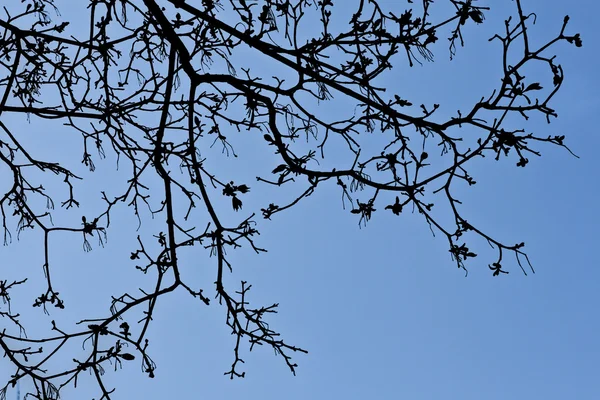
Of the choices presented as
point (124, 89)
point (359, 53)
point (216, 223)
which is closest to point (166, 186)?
point (216, 223)

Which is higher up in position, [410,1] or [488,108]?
[410,1]

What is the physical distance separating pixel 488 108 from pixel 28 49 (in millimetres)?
3938

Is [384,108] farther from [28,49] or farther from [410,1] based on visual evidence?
[28,49]

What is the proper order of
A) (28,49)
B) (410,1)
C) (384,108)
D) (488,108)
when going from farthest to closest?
(28,49) → (410,1) → (384,108) → (488,108)

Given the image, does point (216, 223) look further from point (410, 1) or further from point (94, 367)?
point (410, 1)

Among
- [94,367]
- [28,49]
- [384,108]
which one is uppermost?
[28,49]

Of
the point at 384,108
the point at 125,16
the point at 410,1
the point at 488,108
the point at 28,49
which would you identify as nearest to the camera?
the point at 488,108

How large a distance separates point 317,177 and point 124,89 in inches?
71.8

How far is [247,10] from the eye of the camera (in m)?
4.52

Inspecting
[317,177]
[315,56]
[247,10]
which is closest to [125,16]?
[247,10]

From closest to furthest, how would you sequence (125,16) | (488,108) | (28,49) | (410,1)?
(488,108), (410,1), (125,16), (28,49)

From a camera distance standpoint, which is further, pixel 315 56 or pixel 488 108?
pixel 315 56

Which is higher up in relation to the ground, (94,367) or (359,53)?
(359,53)

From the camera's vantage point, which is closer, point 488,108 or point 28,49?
point 488,108
